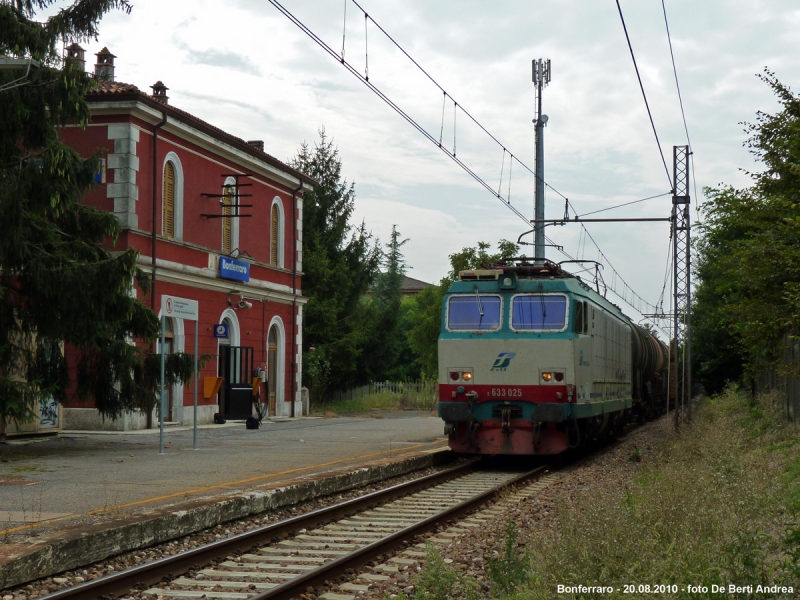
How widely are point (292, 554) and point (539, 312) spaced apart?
8.62 metres

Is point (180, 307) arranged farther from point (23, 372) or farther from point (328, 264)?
point (328, 264)

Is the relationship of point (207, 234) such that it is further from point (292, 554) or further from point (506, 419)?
point (292, 554)

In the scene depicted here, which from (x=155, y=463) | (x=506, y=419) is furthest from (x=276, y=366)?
(x=155, y=463)

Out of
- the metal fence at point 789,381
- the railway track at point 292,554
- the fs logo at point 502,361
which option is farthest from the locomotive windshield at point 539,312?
the railway track at point 292,554

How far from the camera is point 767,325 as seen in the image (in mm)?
15828

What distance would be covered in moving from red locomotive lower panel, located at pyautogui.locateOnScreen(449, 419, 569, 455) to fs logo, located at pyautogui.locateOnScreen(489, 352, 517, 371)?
0.85 metres

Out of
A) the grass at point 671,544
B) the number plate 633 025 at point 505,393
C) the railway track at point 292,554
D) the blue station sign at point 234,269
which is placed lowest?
the railway track at point 292,554

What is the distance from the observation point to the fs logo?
16156 millimetres

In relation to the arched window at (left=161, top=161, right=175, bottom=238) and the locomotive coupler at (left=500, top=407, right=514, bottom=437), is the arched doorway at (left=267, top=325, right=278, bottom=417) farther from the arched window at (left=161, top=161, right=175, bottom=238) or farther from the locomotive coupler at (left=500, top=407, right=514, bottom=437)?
the locomotive coupler at (left=500, top=407, right=514, bottom=437)

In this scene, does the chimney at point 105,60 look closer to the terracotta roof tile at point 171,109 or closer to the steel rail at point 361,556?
the terracotta roof tile at point 171,109

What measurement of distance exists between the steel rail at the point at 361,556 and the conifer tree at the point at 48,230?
7.45 metres

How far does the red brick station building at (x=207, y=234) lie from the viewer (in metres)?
22.7

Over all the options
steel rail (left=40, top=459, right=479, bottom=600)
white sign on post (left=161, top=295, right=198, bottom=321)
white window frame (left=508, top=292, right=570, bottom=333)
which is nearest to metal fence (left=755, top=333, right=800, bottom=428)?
white window frame (left=508, top=292, right=570, bottom=333)

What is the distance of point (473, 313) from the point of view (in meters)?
16.8
